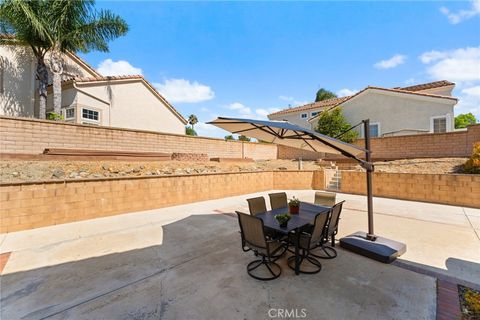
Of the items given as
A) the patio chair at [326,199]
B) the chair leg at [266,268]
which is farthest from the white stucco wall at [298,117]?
the chair leg at [266,268]

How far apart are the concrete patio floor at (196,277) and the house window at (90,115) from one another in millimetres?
8670

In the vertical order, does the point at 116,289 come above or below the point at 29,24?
below

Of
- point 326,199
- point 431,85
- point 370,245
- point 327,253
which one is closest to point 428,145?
point 431,85

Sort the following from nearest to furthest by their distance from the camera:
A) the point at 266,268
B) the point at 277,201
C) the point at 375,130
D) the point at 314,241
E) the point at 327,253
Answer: the point at 314,241 < the point at 266,268 < the point at 327,253 < the point at 277,201 < the point at 375,130

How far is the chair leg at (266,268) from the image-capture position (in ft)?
11.8

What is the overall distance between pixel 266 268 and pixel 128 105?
49.3 feet

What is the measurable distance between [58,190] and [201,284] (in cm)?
616

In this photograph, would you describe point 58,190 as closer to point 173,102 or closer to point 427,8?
point 173,102

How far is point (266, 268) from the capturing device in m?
3.94

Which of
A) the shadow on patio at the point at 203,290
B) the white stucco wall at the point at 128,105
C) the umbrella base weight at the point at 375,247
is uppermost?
the white stucco wall at the point at 128,105

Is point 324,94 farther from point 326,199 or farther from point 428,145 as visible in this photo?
point 326,199

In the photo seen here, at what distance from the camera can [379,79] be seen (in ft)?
58.4

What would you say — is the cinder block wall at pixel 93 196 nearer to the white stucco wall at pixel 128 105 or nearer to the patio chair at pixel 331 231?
the patio chair at pixel 331 231

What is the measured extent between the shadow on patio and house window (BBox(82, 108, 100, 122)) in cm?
1139
